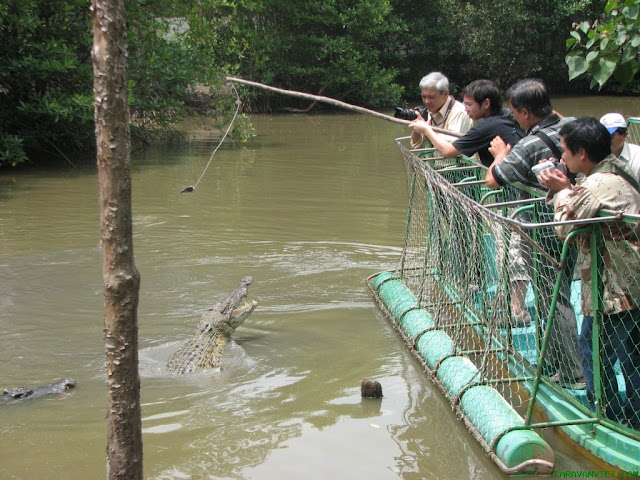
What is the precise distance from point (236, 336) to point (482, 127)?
252cm

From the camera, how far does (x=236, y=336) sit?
6176mm

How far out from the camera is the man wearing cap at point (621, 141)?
14.7 feet

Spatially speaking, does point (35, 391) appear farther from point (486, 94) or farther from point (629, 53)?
point (629, 53)

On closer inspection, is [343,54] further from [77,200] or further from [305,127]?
[77,200]

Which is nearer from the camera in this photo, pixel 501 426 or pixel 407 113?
pixel 501 426

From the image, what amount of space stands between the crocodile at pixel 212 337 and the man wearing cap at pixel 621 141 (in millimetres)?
3015

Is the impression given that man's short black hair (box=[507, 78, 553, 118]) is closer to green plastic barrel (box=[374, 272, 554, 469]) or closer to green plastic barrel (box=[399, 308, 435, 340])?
green plastic barrel (box=[374, 272, 554, 469])

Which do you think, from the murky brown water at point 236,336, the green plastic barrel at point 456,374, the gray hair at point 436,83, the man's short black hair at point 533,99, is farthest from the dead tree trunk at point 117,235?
the gray hair at point 436,83

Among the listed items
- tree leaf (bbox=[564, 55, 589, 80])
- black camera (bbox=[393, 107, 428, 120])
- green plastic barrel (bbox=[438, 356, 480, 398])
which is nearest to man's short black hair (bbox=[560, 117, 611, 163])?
tree leaf (bbox=[564, 55, 589, 80])

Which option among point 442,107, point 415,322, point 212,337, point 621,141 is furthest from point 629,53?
point 212,337

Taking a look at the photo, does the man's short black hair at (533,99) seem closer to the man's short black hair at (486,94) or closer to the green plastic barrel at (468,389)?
the man's short black hair at (486,94)

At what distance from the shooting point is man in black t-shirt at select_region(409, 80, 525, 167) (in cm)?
521

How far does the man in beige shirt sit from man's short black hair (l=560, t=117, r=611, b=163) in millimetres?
2273

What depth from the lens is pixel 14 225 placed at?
30.6ft
